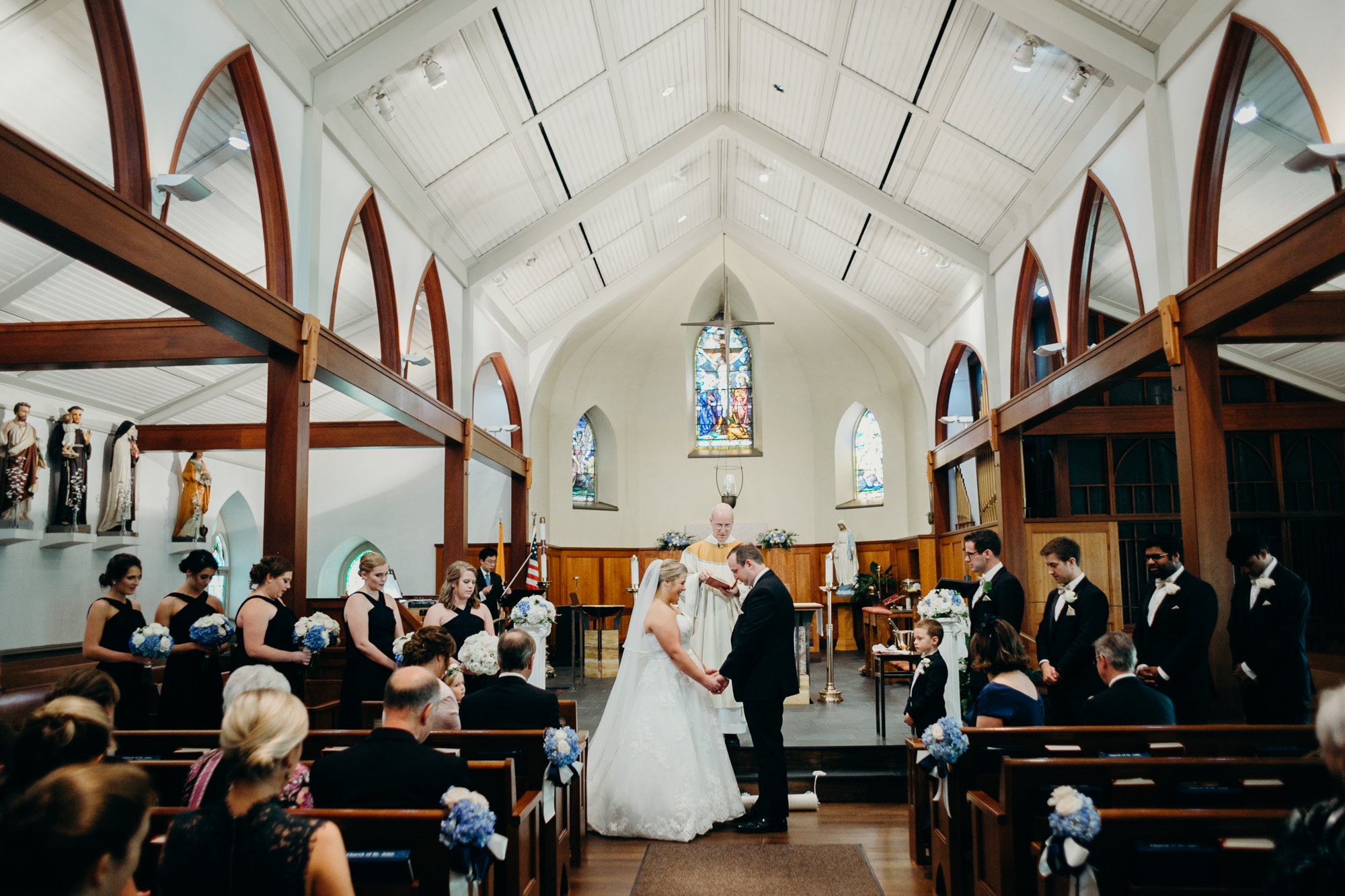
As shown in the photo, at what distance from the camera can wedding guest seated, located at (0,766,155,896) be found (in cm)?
136

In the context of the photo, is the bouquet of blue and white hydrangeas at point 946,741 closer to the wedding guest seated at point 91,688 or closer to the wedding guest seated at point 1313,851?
the wedding guest seated at point 1313,851

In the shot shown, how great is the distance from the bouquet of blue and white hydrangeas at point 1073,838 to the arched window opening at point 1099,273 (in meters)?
4.85

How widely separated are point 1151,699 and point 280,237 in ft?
19.4

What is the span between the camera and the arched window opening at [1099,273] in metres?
7.39

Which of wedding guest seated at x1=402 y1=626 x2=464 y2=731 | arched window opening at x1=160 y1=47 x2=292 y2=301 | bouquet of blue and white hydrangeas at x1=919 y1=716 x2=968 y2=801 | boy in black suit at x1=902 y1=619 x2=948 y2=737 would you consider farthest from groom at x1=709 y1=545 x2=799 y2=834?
arched window opening at x1=160 y1=47 x2=292 y2=301

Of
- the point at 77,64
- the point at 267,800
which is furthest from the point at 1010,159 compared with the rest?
the point at 267,800

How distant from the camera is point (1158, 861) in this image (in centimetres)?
269

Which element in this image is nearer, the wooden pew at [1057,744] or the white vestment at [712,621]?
the wooden pew at [1057,744]

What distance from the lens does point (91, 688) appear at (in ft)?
8.59

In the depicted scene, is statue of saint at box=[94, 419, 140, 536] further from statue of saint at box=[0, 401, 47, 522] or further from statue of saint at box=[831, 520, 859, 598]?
statue of saint at box=[831, 520, 859, 598]

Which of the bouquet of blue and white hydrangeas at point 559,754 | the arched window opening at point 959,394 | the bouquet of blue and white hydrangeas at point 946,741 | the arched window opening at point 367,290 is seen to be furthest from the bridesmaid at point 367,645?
the arched window opening at point 959,394

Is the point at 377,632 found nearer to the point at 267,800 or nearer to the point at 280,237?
the point at 280,237

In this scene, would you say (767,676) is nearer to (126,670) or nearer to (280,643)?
(280,643)

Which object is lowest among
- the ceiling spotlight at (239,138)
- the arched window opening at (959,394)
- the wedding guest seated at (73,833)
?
the wedding guest seated at (73,833)
